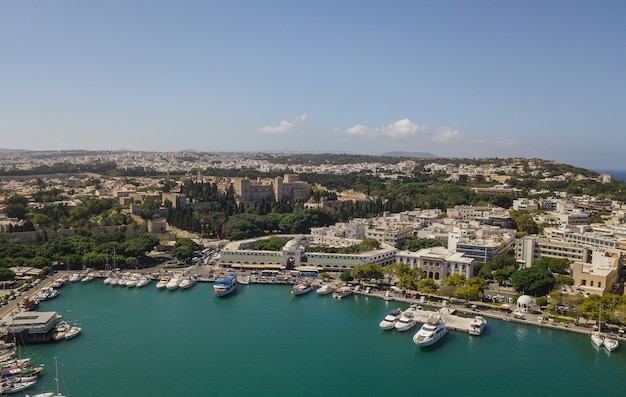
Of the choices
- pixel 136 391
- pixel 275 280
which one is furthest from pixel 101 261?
pixel 136 391

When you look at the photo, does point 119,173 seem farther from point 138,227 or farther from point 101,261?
point 101,261

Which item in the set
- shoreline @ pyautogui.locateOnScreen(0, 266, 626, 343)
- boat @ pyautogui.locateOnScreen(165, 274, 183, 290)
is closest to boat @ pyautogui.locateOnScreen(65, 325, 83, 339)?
shoreline @ pyautogui.locateOnScreen(0, 266, 626, 343)

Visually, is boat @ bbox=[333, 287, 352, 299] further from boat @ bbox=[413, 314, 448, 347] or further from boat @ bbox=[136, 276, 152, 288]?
boat @ bbox=[136, 276, 152, 288]

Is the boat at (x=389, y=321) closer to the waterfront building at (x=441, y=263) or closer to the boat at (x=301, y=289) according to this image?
the boat at (x=301, y=289)

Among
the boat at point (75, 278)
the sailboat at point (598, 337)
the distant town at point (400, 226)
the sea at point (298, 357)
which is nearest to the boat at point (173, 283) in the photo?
the sea at point (298, 357)

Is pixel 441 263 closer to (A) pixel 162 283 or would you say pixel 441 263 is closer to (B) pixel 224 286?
(B) pixel 224 286

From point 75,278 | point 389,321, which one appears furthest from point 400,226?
point 75,278
